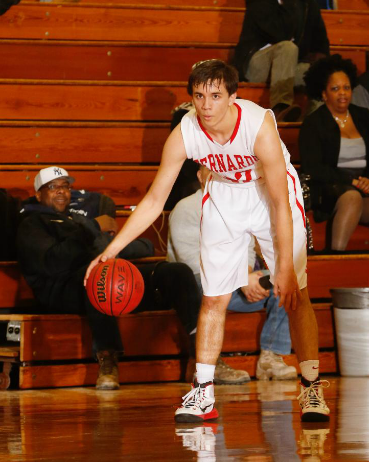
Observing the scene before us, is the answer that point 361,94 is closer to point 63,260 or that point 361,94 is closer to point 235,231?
point 63,260

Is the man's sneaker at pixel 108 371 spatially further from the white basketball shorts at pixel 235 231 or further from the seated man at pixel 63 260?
the white basketball shorts at pixel 235 231

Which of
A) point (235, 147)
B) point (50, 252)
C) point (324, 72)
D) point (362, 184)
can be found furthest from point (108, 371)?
point (324, 72)

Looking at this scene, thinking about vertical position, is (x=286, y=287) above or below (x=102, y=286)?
below

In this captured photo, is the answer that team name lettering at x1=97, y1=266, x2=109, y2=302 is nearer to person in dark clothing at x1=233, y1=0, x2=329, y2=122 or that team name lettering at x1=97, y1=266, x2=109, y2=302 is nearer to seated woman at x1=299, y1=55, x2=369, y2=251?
seated woman at x1=299, y1=55, x2=369, y2=251

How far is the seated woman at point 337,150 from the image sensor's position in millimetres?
4852

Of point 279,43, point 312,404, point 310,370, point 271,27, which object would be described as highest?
point 271,27

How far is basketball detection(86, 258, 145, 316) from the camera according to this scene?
10.1 ft

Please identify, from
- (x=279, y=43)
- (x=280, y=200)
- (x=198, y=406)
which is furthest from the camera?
(x=279, y=43)

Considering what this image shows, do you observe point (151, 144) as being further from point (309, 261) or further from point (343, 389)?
point (343, 389)

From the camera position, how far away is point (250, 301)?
167 inches

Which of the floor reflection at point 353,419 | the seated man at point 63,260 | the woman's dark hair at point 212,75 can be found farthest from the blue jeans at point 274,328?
the woman's dark hair at point 212,75

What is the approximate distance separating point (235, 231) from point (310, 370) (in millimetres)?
518

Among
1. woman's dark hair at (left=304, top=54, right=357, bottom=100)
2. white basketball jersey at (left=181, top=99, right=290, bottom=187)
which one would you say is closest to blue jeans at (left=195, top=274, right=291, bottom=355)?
white basketball jersey at (left=181, top=99, right=290, bottom=187)

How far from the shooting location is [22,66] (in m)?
5.75
